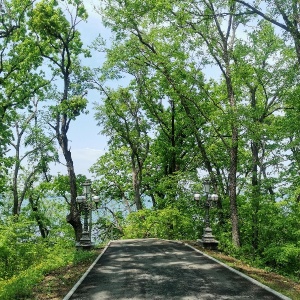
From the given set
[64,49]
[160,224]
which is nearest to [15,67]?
[64,49]

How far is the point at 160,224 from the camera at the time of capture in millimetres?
25031

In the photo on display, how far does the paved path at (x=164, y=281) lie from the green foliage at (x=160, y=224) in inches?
350

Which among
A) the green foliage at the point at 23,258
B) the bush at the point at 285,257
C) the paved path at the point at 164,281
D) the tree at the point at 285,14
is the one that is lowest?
the bush at the point at 285,257

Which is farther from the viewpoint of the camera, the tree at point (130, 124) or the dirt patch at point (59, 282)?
the tree at point (130, 124)

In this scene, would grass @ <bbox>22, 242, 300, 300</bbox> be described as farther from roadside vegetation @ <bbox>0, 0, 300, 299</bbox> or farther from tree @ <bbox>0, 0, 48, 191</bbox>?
tree @ <bbox>0, 0, 48, 191</bbox>

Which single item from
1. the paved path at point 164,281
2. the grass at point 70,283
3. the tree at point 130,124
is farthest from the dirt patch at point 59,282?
the tree at point 130,124

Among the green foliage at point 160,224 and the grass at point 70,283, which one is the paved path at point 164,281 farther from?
the green foliage at point 160,224

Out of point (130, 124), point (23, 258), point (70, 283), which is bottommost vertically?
point (70, 283)

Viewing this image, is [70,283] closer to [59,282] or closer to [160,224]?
[59,282]

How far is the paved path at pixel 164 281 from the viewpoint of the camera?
873 centimetres

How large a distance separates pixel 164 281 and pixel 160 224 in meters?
14.8

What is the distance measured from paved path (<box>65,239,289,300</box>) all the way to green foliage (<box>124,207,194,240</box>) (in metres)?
8.88

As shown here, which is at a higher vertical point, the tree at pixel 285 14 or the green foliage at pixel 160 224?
the tree at pixel 285 14

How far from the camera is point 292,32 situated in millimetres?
13859
